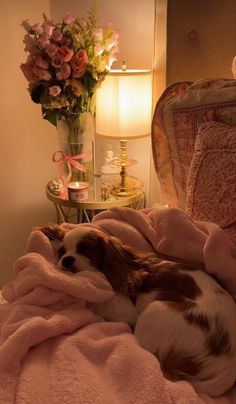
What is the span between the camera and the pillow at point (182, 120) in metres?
1.06

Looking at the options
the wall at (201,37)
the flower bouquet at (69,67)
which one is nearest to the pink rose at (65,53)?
the flower bouquet at (69,67)

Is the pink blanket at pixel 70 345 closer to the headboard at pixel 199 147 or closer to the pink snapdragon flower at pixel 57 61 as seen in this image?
the headboard at pixel 199 147

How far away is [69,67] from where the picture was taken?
1.50m

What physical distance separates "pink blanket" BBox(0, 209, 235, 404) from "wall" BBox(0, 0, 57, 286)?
45.1 inches

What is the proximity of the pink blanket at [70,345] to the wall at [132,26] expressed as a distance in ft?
3.42

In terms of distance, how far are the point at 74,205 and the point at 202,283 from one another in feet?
2.84

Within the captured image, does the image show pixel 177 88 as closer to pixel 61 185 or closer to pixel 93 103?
pixel 93 103

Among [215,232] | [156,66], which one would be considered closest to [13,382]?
[215,232]

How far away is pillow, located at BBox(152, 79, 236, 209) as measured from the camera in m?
1.06

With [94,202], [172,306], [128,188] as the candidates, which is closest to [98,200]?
[94,202]

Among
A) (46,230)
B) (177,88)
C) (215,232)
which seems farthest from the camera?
(177,88)

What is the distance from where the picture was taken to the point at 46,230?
1.01 m

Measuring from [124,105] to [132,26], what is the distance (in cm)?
48

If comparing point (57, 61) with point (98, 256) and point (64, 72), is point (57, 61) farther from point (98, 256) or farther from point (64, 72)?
point (98, 256)
